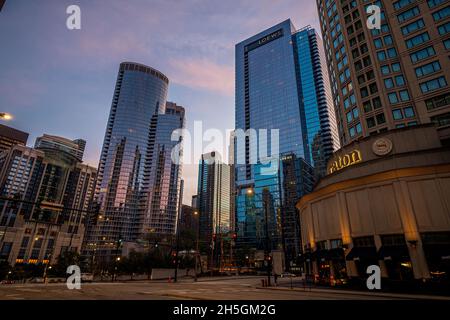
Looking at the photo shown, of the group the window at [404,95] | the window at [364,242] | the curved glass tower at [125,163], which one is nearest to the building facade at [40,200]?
the curved glass tower at [125,163]

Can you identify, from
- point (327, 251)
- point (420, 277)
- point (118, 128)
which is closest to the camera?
point (420, 277)

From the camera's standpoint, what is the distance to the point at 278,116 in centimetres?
16650

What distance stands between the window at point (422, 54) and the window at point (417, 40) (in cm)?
189

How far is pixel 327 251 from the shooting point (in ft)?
103

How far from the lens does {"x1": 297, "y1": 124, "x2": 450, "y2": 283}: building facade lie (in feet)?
81.0

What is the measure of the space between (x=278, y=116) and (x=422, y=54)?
384 feet

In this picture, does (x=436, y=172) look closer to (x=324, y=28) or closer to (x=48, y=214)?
(x=324, y=28)

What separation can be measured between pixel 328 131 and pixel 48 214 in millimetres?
173074

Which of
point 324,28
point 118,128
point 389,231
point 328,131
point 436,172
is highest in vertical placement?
point 118,128

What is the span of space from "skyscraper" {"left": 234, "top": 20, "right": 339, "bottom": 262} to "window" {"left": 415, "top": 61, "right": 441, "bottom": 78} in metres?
97.6

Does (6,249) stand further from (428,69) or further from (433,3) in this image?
(433,3)

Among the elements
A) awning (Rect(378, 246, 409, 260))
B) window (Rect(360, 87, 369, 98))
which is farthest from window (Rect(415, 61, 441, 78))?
awning (Rect(378, 246, 409, 260))

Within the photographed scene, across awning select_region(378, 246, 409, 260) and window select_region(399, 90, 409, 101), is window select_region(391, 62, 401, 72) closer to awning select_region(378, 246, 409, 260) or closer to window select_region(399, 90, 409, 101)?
window select_region(399, 90, 409, 101)
